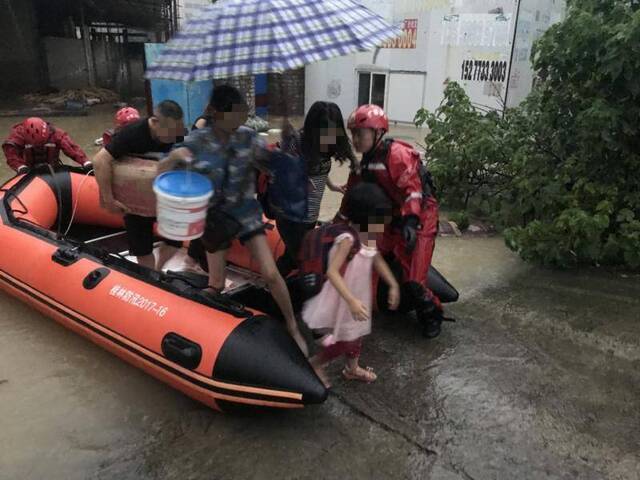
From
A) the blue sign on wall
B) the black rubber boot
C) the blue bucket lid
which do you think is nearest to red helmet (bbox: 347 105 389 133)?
the blue bucket lid

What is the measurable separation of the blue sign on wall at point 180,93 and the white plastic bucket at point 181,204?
791 cm

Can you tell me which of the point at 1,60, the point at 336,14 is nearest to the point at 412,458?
the point at 336,14

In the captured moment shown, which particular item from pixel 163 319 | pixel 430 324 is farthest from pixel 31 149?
pixel 430 324

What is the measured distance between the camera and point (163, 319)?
3.28 meters

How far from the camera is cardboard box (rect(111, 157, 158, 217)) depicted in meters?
3.51

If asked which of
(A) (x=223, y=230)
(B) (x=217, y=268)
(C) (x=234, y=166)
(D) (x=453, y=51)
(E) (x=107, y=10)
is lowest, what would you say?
(B) (x=217, y=268)

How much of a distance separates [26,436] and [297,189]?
→ 2.02 m

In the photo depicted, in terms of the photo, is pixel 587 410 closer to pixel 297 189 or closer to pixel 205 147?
pixel 297 189

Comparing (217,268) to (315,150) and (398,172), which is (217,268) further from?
(398,172)

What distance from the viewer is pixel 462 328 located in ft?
13.8

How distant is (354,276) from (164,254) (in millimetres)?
2120

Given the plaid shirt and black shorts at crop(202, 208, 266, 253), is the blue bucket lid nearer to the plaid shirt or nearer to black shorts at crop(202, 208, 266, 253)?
the plaid shirt

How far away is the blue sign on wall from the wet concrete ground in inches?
269

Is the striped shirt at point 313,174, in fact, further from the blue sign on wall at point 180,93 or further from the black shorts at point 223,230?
the blue sign on wall at point 180,93
